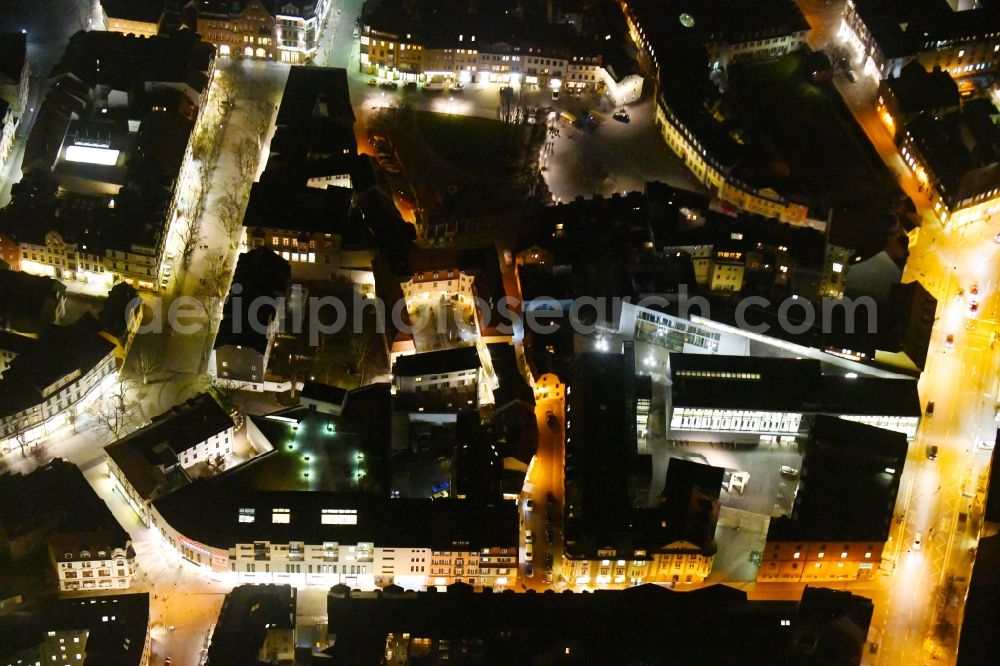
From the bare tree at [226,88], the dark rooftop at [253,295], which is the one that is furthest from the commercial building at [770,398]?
the bare tree at [226,88]

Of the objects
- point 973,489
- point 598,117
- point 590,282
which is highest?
point 598,117

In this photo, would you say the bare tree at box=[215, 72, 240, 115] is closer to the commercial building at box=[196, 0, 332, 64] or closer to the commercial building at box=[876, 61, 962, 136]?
the commercial building at box=[196, 0, 332, 64]

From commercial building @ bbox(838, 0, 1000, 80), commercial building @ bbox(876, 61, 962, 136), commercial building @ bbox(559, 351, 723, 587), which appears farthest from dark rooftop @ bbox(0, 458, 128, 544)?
commercial building @ bbox(838, 0, 1000, 80)

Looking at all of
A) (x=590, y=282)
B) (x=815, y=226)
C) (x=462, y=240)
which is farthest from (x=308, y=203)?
(x=815, y=226)

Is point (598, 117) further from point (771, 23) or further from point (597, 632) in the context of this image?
point (597, 632)

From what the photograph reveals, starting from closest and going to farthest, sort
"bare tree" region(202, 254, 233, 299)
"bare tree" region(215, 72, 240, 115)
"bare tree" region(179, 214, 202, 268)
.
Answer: "bare tree" region(202, 254, 233, 299)
"bare tree" region(179, 214, 202, 268)
"bare tree" region(215, 72, 240, 115)

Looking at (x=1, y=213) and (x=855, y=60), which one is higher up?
(x=855, y=60)

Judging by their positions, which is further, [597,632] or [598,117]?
[598,117]
